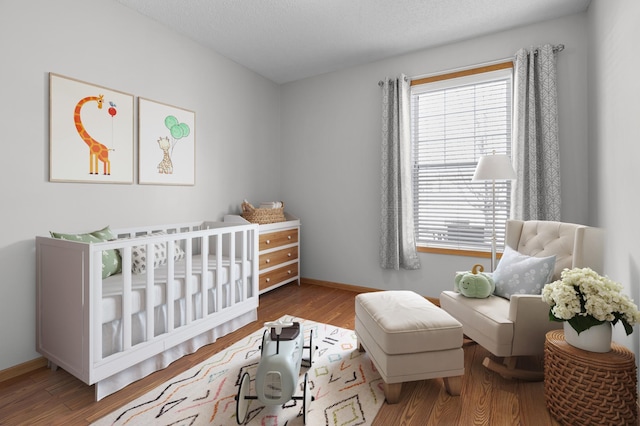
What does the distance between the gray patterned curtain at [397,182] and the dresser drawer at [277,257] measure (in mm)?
1058

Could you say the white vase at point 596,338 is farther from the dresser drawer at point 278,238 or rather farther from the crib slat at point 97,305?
the dresser drawer at point 278,238

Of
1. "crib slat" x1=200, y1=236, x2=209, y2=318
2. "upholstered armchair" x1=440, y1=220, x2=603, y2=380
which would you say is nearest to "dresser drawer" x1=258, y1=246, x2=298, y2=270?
"crib slat" x1=200, y1=236, x2=209, y2=318

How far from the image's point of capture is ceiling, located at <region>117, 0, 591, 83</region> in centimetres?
254

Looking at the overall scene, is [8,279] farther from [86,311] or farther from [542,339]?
[542,339]

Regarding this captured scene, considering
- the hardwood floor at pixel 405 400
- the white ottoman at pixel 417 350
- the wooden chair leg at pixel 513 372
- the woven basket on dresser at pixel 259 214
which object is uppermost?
the woven basket on dresser at pixel 259 214

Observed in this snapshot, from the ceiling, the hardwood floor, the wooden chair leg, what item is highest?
the ceiling

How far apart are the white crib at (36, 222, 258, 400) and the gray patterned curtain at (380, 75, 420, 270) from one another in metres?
1.65

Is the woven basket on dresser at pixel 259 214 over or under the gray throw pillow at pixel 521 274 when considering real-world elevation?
over

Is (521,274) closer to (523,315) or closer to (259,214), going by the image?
(523,315)

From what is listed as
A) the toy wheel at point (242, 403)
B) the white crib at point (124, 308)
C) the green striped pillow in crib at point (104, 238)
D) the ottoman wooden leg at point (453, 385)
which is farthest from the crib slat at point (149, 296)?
the ottoman wooden leg at point (453, 385)

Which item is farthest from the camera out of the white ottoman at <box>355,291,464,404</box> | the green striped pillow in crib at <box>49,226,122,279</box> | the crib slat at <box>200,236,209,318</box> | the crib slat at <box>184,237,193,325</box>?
the crib slat at <box>200,236,209,318</box>

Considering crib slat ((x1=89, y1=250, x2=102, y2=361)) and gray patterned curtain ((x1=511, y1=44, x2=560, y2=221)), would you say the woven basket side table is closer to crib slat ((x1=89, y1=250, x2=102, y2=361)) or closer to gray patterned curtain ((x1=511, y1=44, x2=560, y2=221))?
gray patterned curtain ((x1=511, y1=44, x2=560, y2=221))

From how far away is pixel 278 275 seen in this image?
3.62m

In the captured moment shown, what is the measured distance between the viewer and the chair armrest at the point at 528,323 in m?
1.78
